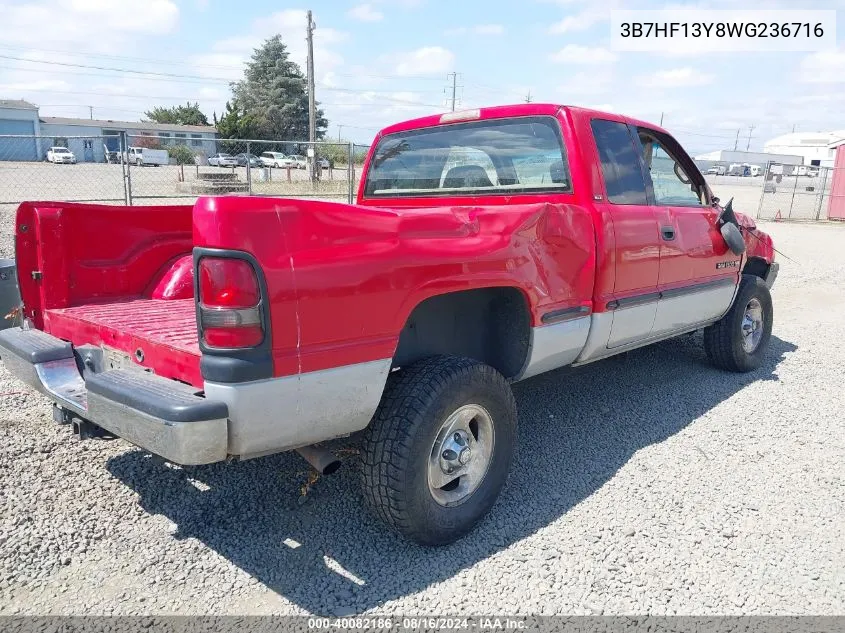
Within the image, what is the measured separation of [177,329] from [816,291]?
9510mm

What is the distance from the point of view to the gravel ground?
8.36ft

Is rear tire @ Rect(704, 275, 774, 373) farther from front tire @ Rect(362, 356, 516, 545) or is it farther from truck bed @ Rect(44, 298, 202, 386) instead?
truck bed @ Rect(44, 298, 202, 386)

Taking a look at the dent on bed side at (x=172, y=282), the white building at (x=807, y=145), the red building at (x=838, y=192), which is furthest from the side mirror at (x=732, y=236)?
the white building at (x=807, y=145)

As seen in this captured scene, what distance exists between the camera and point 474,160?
4148mm

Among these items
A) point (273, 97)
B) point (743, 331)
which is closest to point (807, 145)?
point (273, 97)

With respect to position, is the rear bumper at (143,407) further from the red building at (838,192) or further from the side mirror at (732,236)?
the red building at (838,192)

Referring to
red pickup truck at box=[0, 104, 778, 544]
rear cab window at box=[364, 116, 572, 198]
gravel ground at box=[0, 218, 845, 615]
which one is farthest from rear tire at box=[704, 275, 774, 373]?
rear cab window at box=[364, 116, 572, 198]

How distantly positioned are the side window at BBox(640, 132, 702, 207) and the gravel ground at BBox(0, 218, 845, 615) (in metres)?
1.47

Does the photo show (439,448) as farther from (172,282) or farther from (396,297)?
(172,282)

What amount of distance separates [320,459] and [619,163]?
2.52 m

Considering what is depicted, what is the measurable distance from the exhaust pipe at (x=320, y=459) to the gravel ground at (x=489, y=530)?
42 cm

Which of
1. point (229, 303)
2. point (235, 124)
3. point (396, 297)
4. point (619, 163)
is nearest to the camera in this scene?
point (229, 303)

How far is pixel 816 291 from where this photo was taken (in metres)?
9.52

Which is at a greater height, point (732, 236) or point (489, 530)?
point (732, 236)
